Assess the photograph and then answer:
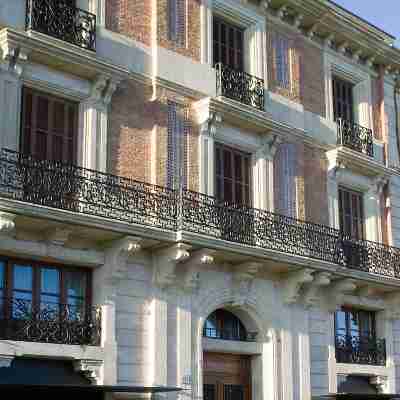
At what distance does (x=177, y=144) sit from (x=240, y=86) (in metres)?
2.64

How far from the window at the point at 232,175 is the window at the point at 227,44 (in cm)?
221

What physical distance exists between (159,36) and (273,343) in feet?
24.1

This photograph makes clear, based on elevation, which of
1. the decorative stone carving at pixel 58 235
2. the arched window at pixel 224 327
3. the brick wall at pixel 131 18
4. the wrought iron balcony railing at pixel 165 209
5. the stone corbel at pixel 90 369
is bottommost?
the stone corbel at pixel 90 369

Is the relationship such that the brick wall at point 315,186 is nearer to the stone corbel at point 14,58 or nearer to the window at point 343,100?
the window at point 343,100

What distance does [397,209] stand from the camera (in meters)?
24.4

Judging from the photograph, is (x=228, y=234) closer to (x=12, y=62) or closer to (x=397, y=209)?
(x=12, y=62)

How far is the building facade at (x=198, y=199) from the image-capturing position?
52.2 feet

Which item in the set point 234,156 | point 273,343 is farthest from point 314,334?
point 234,156

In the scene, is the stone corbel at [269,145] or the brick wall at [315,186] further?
the brick wall at [315,186]

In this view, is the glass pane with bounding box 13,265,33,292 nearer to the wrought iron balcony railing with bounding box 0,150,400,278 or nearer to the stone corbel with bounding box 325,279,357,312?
the wrought iron balcony railing with bounding box 0,150,400,278

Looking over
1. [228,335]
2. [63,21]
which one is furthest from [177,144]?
[228,335]

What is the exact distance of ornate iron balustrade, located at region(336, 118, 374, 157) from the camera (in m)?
23.1

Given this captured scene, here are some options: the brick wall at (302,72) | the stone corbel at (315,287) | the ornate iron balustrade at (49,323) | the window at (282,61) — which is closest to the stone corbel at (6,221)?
the ornate iron balustrade at (49,323)

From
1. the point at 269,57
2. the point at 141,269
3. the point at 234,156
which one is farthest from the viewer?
the point at 269,57
